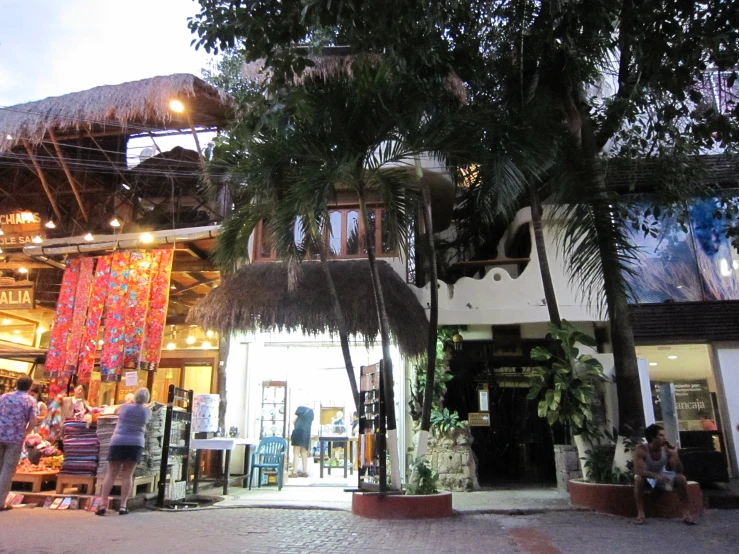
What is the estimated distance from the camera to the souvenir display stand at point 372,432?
24.7 feet

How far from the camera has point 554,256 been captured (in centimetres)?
1148

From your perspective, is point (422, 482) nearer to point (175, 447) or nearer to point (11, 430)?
point (175, 447)

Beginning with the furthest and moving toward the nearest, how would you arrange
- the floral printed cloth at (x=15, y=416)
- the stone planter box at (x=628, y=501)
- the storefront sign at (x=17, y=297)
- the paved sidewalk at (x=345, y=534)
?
the storefront sign at (x=17, y=297), the floral printed cloth at (x=15, y=416), the stone planter box at (x=628, y=501), the paved sidewalk at (x=345, y=534)

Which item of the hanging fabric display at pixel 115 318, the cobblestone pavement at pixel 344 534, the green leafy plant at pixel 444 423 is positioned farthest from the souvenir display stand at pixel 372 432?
the hanging fabric display at pixel 115 318

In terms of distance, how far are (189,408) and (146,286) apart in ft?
12.0

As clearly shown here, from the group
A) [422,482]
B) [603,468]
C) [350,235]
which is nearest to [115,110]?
[350,235]

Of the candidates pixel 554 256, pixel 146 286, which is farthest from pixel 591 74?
pixel 146 286

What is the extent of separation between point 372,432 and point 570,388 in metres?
3.01

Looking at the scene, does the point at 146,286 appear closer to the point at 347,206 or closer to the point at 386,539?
the point at 347,206

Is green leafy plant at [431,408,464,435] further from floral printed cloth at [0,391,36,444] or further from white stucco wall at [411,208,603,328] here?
floral printed cloth at [0,391,36,444]

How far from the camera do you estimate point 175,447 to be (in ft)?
29.1

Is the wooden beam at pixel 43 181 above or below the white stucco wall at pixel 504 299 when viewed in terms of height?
above

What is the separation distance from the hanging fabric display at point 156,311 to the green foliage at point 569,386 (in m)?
7.18

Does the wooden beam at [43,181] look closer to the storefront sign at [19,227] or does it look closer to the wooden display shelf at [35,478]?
the storefront sign at [19,227]
